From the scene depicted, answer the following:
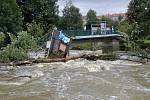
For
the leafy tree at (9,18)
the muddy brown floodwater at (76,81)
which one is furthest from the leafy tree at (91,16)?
the muddy brown floodwater at (76,81)

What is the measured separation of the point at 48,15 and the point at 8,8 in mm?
16608

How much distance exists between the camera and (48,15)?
75.0 meters

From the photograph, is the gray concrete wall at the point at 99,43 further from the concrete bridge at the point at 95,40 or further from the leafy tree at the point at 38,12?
the leafy tree at the point at 38,12

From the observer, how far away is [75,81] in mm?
28672

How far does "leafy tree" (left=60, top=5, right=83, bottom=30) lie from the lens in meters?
93.7

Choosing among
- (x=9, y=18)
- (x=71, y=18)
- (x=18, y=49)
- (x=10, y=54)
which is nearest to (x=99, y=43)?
(x=9, y=18)

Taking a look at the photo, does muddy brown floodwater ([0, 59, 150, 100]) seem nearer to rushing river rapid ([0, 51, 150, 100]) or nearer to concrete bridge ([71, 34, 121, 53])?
rushing river rapid ([0, 51, 150, 100])

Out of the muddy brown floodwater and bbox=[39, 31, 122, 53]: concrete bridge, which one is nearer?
the muddy brown floodwater

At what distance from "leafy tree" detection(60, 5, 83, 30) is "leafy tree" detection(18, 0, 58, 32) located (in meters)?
17.0

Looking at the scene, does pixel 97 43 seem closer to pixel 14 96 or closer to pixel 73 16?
pixel 73 16

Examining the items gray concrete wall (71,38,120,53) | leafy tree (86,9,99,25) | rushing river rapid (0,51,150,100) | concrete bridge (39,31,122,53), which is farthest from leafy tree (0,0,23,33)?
leafy tree (86,9,99,25)

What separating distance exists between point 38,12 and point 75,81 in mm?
47088

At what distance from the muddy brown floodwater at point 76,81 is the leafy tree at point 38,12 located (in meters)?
34.2

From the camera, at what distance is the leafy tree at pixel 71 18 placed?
93694mm
